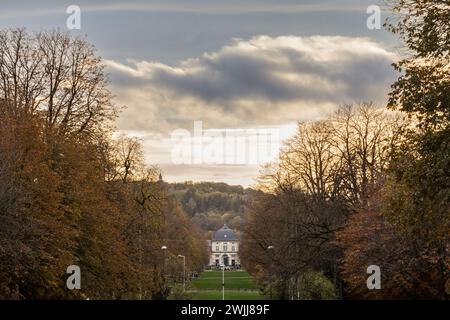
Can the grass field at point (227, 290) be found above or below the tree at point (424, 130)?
below

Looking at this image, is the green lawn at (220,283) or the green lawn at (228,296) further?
the green lawn at (220,283)

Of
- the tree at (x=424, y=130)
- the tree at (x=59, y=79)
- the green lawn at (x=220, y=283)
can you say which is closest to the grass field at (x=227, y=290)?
the green lawn at (x=220, y=283)

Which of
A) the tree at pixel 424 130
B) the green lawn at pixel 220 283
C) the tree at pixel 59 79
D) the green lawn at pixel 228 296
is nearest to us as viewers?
the tree at pixel 424 130

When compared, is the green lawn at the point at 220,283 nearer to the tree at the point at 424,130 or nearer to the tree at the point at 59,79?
the tree at the point at 59,79

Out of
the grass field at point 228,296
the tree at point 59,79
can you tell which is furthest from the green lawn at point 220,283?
the tree at point 59,79

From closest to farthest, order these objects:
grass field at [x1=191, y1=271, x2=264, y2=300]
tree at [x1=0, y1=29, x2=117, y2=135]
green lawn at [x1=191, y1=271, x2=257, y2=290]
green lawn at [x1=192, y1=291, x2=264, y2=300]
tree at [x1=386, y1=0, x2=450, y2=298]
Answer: tree at [x1=386, y1=0, x2=450, y2=298], tree at [x1=0, y1=29, x2=117, y2=135], green lawn at [x1=192, y1=291, x2=264, y2=300], grass field at [x1=191, y1=271, x2=264, y2=300], green lawn at [x1=191, y1=271, x2=257, y2=290]

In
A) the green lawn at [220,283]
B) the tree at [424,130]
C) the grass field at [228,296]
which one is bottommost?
the grass field at [228,296]

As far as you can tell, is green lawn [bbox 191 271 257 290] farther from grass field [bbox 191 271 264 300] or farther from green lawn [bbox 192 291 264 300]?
green lawn [bbox 192 291 264 300]

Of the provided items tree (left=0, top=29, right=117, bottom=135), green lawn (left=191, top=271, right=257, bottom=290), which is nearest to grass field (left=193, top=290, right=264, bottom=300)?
green lawn (left=191, top=271, right=257, bottom=290)

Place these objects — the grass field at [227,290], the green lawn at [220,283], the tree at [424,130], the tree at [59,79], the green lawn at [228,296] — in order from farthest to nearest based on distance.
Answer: the green lawn at [220,283]
the grass field at [227,290]
the green lawn at [228,296]
the tree at [59,79]
the tree at [424,130]

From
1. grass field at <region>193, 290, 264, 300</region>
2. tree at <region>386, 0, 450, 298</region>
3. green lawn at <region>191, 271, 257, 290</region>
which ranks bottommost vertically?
grass field at <region>193, 290, 264, 300</region>

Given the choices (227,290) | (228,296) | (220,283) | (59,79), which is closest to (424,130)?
(59,79)

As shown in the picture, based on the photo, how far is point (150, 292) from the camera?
52719 millimetres

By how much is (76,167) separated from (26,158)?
18.8 feet
